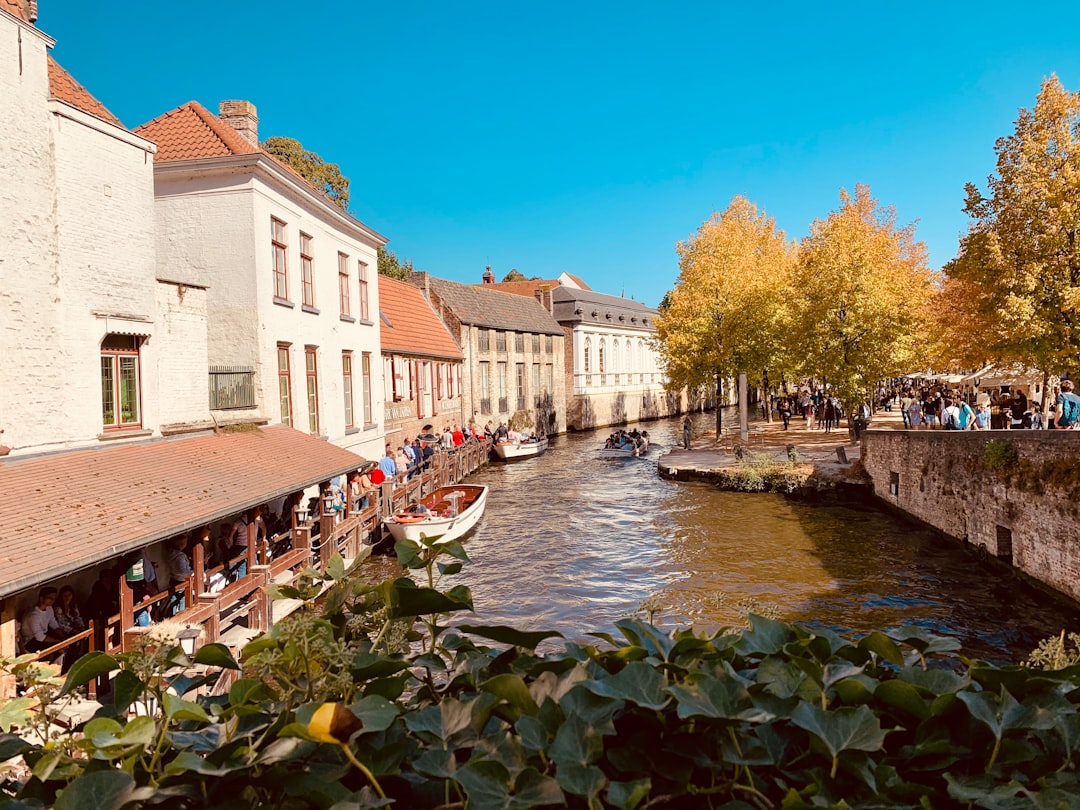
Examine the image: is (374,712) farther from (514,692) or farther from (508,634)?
(508,634)

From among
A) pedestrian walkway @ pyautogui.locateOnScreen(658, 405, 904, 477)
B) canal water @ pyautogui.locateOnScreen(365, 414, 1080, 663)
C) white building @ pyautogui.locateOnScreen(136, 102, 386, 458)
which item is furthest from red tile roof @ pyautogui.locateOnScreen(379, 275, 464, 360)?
pedestrian walkway @ pyautogui.locateOnScreen(658, 405, 904, 477)

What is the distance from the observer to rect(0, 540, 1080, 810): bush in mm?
1233

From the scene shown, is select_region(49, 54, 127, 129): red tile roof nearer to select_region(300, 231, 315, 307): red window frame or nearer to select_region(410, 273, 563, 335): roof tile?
select_region(300, 231, 315, 307): red window frame

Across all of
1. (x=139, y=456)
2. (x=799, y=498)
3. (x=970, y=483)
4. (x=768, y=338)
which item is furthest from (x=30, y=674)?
(x=768, y=338)

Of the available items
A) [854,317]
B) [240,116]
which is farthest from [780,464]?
[240,116]

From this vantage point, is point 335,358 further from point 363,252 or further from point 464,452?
point 464,452

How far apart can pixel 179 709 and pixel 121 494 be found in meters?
9.34

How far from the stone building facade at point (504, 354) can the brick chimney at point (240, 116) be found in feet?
60.6

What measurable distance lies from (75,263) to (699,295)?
A: 94.6 ft

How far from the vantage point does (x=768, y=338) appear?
34.2 metres

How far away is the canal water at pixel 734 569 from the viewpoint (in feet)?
41.6

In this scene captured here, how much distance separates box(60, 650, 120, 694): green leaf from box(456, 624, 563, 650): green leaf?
0.71 meters

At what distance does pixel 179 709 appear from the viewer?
4.61 ft

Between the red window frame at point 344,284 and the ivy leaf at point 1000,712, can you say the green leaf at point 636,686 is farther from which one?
the red window frame at point 344,284
